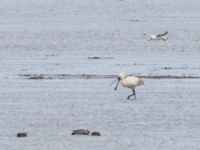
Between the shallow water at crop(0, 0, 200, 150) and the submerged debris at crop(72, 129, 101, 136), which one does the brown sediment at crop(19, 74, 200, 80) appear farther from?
the submerged debris at crop(72, 129, 101, 136)

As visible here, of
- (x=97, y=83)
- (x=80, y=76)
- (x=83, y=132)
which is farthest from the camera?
(x=80, y=76)

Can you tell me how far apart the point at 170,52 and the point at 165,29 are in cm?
936

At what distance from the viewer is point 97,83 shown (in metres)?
19.5

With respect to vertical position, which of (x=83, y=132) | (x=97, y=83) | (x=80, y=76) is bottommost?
(x=83, y=132)

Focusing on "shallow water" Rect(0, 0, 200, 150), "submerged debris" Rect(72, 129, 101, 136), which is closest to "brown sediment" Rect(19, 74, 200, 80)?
"shallow water" Rect(0, 0, 200, 150)

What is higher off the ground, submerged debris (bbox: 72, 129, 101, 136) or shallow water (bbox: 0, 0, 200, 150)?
shallow water (bbox: 0, 0, 200, 150)

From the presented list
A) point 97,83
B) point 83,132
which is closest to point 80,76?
point 97,83

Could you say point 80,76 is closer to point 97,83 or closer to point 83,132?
point 97,83

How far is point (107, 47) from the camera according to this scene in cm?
2859

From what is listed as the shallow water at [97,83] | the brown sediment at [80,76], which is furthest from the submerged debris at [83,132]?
the brown sediment at [80,76]

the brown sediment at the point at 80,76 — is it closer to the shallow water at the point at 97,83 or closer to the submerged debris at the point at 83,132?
the shallow water at the point at 97,83

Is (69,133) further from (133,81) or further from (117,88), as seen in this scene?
(117,88)

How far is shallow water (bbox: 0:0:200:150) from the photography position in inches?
529

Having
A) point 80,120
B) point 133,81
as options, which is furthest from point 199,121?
point 133,81
